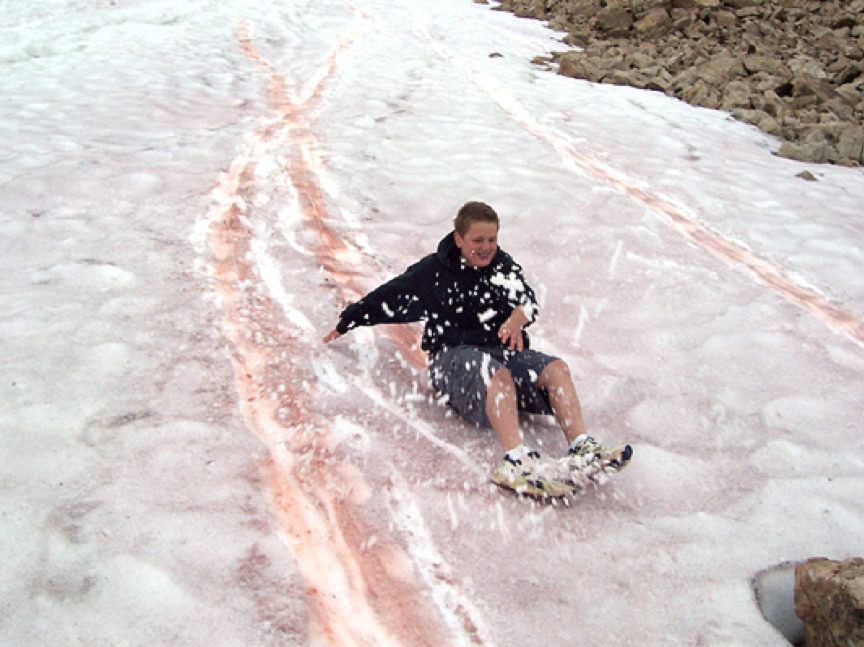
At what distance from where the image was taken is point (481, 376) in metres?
2.70

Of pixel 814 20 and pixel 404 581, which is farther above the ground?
pixel 814 20

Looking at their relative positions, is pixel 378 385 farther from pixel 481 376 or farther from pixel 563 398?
pixel 563 398

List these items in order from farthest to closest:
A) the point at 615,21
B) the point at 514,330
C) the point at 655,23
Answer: the point at 615,21, the point at 655,23, the point at 514,330

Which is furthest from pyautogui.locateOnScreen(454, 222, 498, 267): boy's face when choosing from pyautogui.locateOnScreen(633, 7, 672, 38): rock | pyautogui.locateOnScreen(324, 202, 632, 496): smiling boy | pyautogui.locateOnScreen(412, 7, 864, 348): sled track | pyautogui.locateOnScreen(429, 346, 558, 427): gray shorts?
pyautogui.locateOnScreen(633, 7, 672, 38): rock

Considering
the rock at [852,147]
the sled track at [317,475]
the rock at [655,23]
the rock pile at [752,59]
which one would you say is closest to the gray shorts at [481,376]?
the sled track at [317,475]

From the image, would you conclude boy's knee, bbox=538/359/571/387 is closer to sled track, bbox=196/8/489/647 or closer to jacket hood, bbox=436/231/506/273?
jacket hood, bbox=436/231/506/273

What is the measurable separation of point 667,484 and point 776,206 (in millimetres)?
3691

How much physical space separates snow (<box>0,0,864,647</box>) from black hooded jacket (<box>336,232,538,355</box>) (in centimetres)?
34

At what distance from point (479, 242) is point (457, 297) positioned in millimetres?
283

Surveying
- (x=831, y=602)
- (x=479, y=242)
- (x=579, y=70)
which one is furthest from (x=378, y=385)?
(x=579, y=70)

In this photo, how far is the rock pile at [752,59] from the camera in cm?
755

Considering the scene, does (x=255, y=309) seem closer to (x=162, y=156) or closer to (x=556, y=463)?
(x=556, y=463)

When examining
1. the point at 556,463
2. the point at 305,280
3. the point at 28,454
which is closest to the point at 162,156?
the point at 305,280

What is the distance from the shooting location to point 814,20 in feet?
37.8
